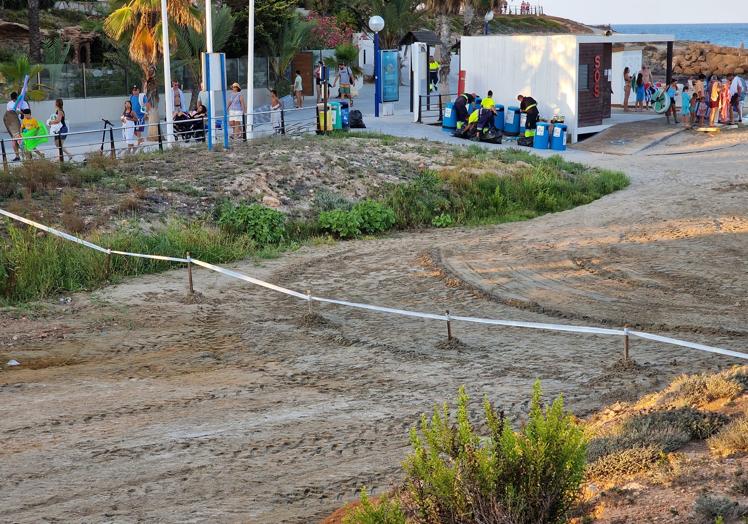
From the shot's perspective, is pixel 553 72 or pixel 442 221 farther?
pixel 553 72

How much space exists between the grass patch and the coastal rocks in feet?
206

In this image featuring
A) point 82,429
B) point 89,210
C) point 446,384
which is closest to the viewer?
point 82,429

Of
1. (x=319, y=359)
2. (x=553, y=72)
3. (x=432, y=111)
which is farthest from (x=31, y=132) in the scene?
(x=432, y=111)

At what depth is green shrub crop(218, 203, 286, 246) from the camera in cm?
1762

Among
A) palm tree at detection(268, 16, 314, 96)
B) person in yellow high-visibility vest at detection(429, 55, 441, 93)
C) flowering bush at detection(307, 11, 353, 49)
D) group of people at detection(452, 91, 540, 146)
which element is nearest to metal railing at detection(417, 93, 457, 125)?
group of people at detection(452, 91, 540, 146)

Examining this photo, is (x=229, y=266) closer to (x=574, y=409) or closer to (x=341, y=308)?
(x=341, y=308)

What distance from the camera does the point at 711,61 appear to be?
67.6m

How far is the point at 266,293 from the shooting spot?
47.7 ft

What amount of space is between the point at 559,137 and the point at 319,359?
17663 millimetres

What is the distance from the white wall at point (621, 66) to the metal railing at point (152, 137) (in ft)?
44.5

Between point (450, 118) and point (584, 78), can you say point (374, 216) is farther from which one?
point (584, 78)

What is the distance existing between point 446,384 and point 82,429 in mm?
3613

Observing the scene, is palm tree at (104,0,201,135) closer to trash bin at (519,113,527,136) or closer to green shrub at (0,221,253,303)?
green shrub at (0,221,253,303)

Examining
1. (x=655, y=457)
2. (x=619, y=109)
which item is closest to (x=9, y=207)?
(x=655, y=457)
